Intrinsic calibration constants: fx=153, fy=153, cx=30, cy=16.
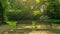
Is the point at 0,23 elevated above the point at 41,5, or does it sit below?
below

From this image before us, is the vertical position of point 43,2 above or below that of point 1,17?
above

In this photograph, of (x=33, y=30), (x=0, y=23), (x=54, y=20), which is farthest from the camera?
(x=54, y=20)

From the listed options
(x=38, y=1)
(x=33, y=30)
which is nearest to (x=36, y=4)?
(x=38, y=1)

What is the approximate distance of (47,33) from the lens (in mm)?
5742

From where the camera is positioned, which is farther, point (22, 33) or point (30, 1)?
point (30, 1)

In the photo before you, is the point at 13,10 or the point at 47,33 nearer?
the point at 47,33

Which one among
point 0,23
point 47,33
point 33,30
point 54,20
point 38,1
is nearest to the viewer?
point 47,33

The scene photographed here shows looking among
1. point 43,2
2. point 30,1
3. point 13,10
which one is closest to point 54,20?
point 43,2

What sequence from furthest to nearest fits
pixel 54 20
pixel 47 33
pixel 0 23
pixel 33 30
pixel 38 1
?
pixel 38 1, pixel 54 20, pixel 0 23, pixel 33 30, pixel 47 33

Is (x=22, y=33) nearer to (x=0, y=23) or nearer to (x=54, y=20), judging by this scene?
(x=0, y=23)

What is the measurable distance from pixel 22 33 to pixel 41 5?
11.2 feet

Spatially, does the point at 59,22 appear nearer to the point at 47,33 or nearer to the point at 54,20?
the point at 54,20

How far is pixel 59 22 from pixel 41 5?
153 centimetres

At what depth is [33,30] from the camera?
20.5ft
